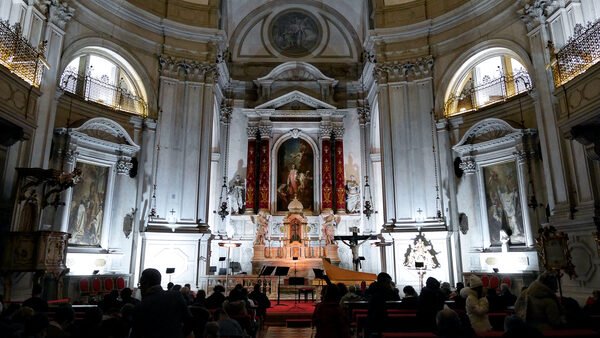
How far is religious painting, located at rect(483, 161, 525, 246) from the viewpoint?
1260cm

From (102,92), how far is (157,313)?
41.9ft

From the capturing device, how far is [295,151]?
19.6 m

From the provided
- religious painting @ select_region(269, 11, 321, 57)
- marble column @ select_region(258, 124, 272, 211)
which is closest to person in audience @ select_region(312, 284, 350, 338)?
marble column @ select_region(258, 124, 272, 211)

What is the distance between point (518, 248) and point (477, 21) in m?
7.55

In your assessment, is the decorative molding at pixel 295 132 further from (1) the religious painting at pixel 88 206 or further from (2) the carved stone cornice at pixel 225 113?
(1) the religious painting at pixel 88 206

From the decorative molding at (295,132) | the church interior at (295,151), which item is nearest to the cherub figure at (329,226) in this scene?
the church interior at (295,151)

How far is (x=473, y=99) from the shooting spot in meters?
14.6

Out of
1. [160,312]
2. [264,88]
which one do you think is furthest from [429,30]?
[160,312]

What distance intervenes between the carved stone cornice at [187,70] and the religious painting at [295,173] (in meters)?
5.27

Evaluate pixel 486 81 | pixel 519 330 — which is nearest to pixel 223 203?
pixel 486 81

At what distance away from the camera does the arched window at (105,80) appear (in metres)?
13.4

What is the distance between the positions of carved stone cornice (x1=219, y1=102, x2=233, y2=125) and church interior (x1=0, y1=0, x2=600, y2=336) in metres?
0.17

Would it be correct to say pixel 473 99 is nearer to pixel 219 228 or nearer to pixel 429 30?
pixel 429 30

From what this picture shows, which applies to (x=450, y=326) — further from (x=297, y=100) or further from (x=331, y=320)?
(x=297, y=100)
